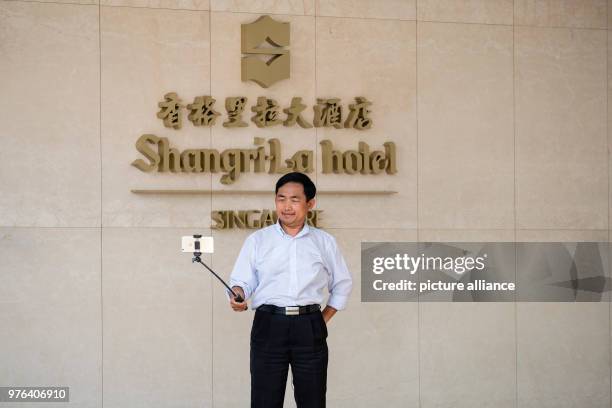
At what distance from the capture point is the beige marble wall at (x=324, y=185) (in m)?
5.55

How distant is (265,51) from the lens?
5762mm

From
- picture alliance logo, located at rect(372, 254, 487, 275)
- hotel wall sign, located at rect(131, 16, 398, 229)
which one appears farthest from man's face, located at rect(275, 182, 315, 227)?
picture alliance logo, located at rect(372, 254, 487, 275)

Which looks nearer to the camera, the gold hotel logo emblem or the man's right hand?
the man's right hand

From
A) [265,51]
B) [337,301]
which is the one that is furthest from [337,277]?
[265,51]

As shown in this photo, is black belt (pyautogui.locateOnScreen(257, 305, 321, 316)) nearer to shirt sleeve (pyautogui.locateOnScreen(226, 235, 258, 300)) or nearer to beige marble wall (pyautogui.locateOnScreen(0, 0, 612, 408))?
shirt sleeve (pyautogui.locateOnScreen(226, 235, 258, 300))

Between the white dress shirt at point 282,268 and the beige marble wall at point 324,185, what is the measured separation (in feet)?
5.46

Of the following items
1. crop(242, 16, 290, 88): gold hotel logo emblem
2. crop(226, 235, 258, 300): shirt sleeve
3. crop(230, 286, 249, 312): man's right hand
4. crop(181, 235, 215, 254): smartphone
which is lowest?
crop(230, 286, 249, 312): man's right hand

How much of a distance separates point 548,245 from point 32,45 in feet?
13.2

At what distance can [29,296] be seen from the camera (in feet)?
18.1

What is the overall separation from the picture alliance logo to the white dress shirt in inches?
71.8

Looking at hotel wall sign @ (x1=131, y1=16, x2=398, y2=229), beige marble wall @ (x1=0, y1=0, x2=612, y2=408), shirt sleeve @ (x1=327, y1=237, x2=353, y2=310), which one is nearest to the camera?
shirt sleeve @ (x1=327, y1=237, x2=353, y2=310)

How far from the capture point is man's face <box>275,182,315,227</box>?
4.01 metres

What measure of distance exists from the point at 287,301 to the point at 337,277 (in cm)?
38

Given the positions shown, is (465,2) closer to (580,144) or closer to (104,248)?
(580,144)
